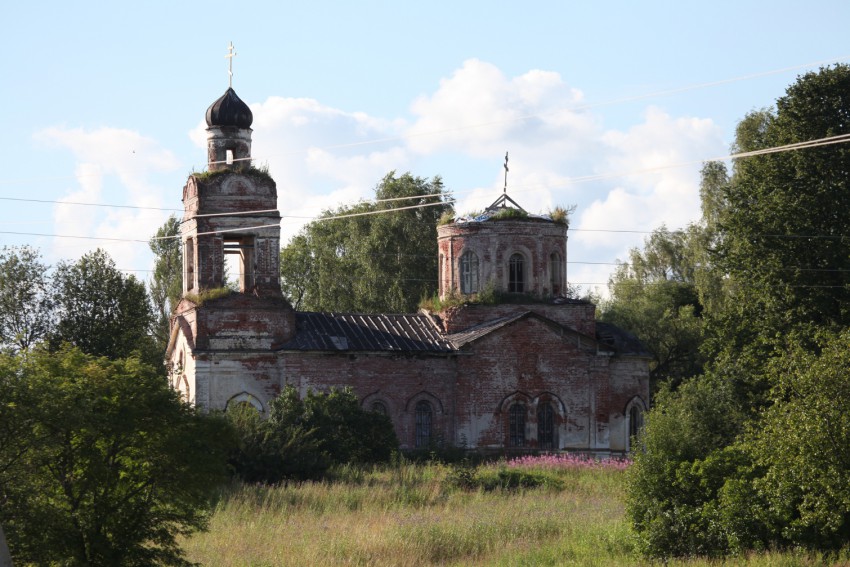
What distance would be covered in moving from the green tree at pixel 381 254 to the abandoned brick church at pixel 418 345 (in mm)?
13777

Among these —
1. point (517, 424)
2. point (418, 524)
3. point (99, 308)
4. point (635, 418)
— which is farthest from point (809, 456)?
point (99, 308)

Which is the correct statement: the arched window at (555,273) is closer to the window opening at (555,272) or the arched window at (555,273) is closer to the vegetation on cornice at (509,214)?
the window opening at (555,272)

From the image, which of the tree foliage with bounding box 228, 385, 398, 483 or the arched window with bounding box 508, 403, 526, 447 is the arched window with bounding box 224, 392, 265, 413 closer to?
the tree foliage with bounding box 228, 385, 398, 483

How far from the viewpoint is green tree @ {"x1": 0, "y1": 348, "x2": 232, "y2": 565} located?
16078 millimetres

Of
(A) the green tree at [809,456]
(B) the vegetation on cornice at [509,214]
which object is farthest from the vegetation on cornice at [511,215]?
(A) the green tree at [809,456]

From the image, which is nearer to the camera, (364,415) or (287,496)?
(287,496)

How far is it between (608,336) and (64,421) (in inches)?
938

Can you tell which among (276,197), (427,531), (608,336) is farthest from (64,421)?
(608,336)

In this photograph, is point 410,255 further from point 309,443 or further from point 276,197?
point 309,443

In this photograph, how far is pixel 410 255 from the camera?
2044 inches

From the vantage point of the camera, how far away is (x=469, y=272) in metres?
37.7

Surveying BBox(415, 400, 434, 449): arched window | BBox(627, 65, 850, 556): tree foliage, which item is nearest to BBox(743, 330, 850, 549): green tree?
BBox(627, 65, 850, 556): tree foliage

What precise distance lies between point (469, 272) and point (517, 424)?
468 centimetres

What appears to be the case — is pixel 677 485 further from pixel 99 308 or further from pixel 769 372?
pixel 99 308
